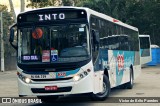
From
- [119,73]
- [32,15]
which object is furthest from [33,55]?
[119,73]

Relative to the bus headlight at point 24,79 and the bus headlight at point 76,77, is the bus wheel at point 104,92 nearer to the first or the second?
the bus headlight at point 76,77

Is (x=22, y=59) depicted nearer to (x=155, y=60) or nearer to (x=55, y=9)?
(x=55, y=9)

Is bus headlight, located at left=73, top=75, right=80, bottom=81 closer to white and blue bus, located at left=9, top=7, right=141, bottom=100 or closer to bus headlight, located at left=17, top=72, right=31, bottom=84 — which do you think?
white and blue bus, located at left=9, top=7, right=141, bottom=100

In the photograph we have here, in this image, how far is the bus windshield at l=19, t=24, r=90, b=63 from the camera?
11.6 metres

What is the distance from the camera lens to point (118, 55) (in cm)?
1631

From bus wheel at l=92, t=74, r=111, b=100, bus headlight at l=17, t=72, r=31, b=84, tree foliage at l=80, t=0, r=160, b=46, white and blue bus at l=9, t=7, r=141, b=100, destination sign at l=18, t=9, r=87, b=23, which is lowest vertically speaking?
bus wheel at l=92, t=74, r=111, b=100

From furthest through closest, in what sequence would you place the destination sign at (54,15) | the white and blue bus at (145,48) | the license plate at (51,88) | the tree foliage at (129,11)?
1. the tree foliage at (129,11)
2. the white and blue bus at (145,48)
3. the destination sign at (54,15)
4. the license plate at (51,88)

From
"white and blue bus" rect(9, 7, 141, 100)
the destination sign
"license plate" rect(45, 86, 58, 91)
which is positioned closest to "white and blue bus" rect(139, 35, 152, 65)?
"white and blue bus" rect(9, 7, 141, 100)

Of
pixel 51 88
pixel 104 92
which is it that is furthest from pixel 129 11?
pixel 51 88

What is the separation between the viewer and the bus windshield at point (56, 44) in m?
11.6

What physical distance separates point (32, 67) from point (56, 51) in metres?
0.89

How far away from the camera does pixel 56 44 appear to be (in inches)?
459

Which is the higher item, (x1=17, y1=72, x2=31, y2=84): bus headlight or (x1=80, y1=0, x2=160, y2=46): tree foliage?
(x1=80, y1=0, x2=160, y2=46): tree foliage

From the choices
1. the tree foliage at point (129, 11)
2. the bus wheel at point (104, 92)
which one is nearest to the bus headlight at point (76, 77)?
the bus wheel at point (104, 92)
